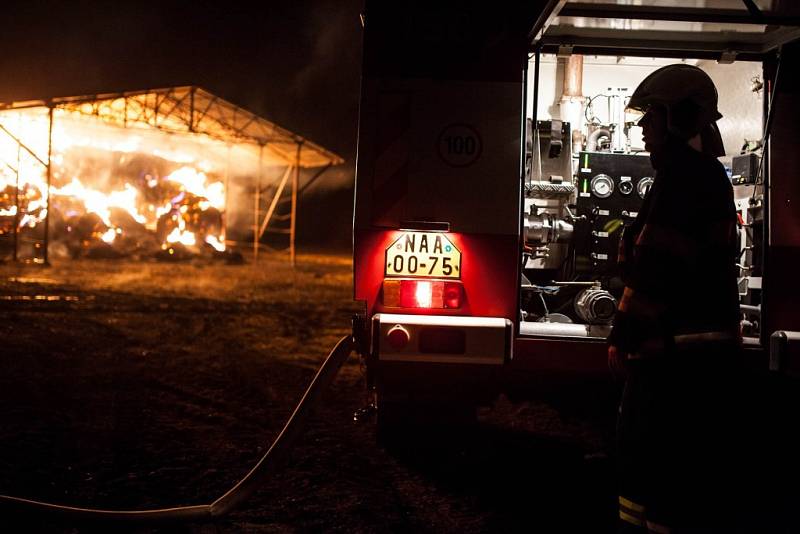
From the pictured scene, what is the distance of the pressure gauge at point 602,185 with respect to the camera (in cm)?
545

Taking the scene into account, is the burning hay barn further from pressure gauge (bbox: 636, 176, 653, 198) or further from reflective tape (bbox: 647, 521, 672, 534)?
reflective tape (bbox: 647, 521, 672, 534)

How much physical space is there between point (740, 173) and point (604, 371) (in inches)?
68.7

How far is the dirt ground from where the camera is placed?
369cm

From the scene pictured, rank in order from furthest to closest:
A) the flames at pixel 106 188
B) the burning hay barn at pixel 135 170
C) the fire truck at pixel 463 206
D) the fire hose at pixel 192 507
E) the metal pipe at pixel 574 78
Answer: the flames at pixel 106 188 < the burning hay barn at pixel 135 170 < the metal pipe at pixel 574 78 < the fire truck at pixel 463 206 < the fire hose at pixel 192 507

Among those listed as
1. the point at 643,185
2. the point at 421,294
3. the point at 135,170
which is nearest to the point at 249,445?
the point at 421,294

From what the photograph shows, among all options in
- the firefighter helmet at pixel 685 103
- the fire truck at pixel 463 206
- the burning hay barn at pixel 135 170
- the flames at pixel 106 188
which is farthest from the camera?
the flames at pixel 106 188

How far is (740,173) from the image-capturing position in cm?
449

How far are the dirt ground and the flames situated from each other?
1075cm

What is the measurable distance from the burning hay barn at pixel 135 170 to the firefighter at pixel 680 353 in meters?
15.6

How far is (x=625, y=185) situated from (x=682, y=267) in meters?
3.23

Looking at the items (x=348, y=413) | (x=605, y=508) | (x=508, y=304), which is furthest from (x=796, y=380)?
(x=348, y=413)

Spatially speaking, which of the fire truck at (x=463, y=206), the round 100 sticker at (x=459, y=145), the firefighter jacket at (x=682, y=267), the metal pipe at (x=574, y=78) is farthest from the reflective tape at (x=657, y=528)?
the metal pipe at (x=574, y=78)

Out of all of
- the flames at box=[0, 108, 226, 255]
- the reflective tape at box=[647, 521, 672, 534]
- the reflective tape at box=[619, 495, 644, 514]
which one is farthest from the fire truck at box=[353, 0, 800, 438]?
the flames at box=[0, 108, 226, 255]

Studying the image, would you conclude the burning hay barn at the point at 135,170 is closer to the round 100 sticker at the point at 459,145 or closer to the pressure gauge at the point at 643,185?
the pressure gauge at the point at 643,185
